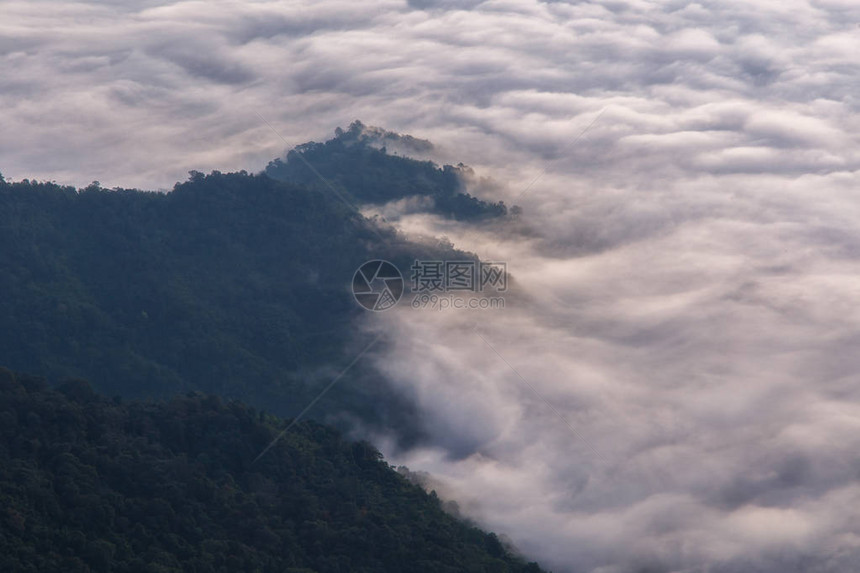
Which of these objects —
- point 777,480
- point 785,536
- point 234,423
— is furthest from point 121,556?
Result: point 777,480

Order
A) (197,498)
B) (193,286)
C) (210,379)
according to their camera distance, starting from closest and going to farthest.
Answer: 1. (197,498)
2. (210,379)
3. (193,286)

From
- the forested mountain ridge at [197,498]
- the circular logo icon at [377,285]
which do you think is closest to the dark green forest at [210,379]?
the forested mountain ridge at [197,498]

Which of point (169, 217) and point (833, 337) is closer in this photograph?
point (169, 217)

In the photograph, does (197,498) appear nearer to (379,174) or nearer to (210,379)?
(210,379)

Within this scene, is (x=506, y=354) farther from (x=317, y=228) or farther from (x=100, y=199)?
(x=100, y=199)

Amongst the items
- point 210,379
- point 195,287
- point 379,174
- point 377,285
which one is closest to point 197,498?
point 210,379

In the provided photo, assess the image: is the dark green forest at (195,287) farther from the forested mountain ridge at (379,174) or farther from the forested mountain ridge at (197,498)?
the forested mountain ridge at (197,498)
